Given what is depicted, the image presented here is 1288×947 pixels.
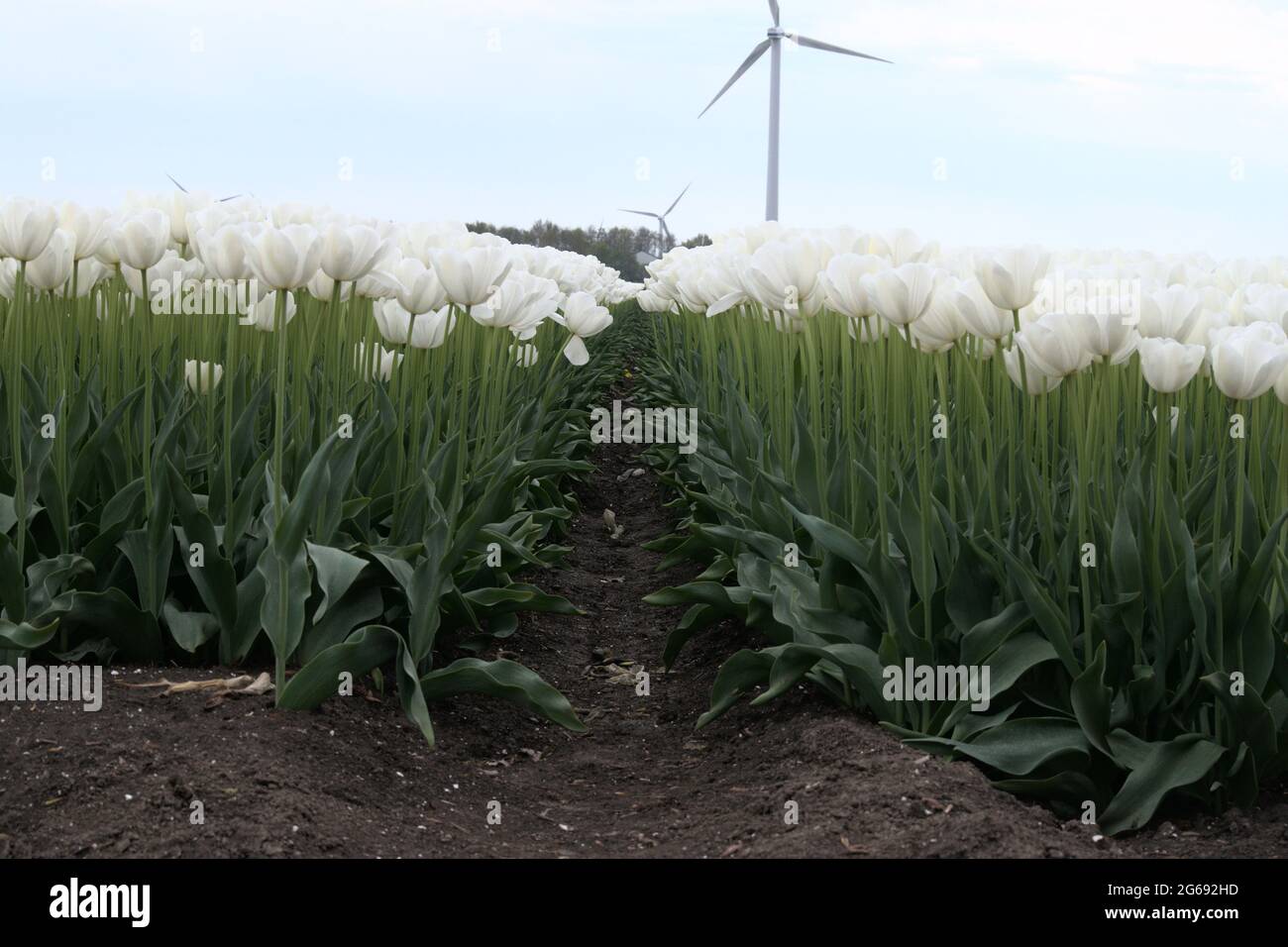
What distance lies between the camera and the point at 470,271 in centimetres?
461

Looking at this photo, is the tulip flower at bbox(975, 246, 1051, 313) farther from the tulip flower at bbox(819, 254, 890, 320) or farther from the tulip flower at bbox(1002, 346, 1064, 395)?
the tulip flower at bbox(819, 254, 890, 320)

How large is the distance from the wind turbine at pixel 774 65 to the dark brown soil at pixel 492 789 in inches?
705

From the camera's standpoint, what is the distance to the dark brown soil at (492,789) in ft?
10.4

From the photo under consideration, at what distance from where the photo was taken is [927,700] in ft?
12.7

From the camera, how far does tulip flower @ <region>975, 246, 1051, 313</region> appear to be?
3.57m

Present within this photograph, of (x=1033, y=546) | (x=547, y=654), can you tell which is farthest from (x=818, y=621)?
(x=547, y=654)

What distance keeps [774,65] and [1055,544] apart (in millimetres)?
19482

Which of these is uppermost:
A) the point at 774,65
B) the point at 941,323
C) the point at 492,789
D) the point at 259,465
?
the point at 774,65

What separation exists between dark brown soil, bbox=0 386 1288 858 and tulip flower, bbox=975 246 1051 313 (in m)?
1.33

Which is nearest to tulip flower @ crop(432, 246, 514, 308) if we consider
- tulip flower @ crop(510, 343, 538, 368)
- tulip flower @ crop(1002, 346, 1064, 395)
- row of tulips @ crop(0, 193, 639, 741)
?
row of tulips @ crop(0, 193, 639, 741)

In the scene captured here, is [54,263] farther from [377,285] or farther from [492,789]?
[492,789]

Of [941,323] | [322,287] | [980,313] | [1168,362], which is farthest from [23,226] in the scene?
[1168,362]

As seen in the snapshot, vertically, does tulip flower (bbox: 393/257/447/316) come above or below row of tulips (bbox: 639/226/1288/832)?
above

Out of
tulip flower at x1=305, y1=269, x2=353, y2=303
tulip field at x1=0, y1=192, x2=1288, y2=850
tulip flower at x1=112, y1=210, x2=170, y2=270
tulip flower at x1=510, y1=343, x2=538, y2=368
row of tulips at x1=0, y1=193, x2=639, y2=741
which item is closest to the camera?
tulip field at x1=0, y1=192, x2=1288, y2=850
